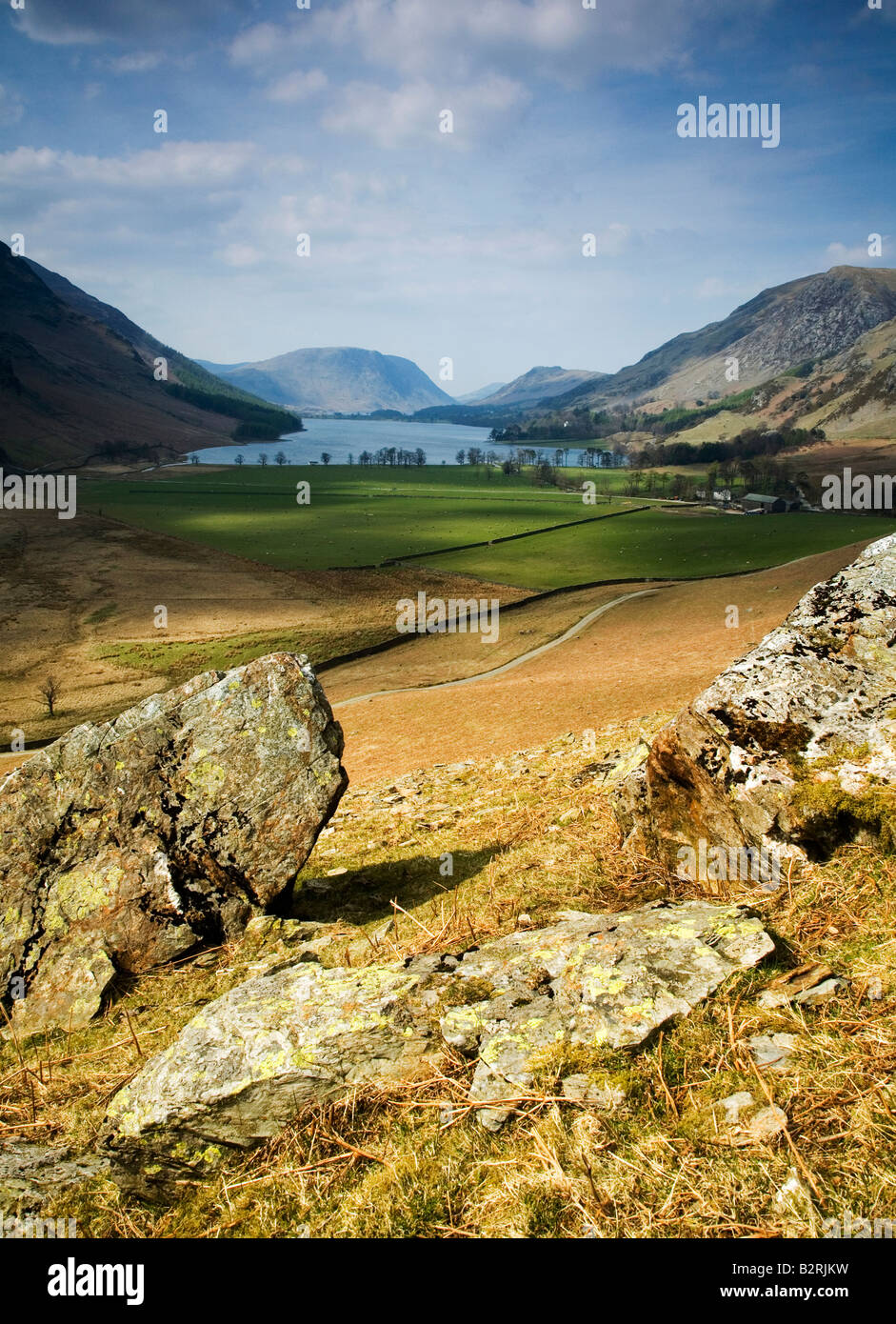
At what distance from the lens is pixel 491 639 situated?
64188 millimetres

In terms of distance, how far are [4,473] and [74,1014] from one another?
22920cm

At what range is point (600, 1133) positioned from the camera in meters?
4.22

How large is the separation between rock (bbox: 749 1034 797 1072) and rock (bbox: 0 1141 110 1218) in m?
4.56

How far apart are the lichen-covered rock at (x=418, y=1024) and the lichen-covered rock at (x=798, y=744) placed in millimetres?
1684

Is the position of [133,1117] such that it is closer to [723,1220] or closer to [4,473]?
[723,1220]

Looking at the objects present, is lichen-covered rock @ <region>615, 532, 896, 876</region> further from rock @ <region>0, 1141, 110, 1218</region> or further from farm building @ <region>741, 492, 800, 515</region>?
farm building @ <region>741, 492, 800, 515</region>

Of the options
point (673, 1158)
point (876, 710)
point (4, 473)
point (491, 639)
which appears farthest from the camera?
point (4, 473)

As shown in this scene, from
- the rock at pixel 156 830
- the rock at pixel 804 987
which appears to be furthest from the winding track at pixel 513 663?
the rock at pixel 804 987

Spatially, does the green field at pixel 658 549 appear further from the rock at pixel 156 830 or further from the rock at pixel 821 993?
the rock at pixel 821 993

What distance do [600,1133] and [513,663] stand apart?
171 feet

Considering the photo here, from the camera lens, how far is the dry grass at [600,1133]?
377 cm

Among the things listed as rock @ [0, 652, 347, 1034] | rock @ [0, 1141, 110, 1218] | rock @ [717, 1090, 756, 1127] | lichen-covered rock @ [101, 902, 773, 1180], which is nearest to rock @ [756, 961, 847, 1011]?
lichen-covered rock @ [101, 902, 773, 1180]

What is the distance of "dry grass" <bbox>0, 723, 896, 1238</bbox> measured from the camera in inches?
148

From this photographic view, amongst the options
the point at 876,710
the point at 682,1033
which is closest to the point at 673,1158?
the point at 682,1033
